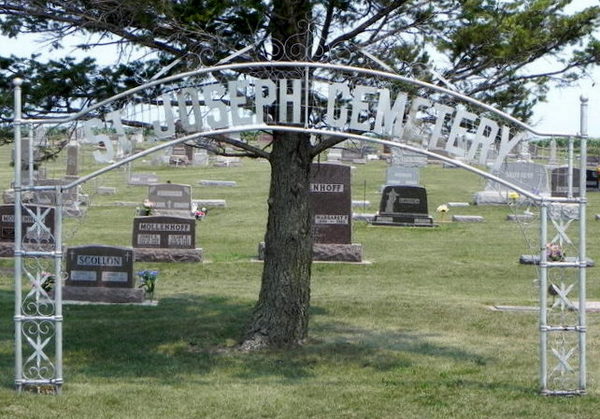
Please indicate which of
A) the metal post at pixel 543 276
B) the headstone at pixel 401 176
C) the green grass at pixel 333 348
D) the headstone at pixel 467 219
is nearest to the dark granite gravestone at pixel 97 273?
the green grass at pixel 333 348

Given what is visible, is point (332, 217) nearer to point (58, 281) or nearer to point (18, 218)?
point (58, 281)

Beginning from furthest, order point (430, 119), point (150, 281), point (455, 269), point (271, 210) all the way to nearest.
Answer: point (455, 269)
point (150, 281)
point (271, 210)
point (430, 119)

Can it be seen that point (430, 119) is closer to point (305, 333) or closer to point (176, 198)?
point (305, 333)

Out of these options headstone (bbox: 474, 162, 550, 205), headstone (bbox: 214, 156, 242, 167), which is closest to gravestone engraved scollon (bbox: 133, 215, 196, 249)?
headstone (bbox: 474, 162, 550, 205)

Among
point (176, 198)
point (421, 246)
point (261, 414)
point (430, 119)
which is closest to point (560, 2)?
point (430, 119)

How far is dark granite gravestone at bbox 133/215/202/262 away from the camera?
20328mm

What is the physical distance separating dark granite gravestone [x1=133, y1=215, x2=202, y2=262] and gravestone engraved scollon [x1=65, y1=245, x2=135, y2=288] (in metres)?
4.37

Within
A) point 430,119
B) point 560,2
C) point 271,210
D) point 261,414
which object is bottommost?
point 261,414

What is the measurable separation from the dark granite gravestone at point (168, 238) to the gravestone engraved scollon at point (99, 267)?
4.37m

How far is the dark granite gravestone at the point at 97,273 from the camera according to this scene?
15797 millimetres

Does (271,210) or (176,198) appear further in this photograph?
(176,198)

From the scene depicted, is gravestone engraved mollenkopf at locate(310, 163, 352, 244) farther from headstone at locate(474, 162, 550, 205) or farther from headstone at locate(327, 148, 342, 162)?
headstone at locate(474, 162, 550, 205)

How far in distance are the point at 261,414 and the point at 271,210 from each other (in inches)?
121

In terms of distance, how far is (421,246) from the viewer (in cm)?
2306
